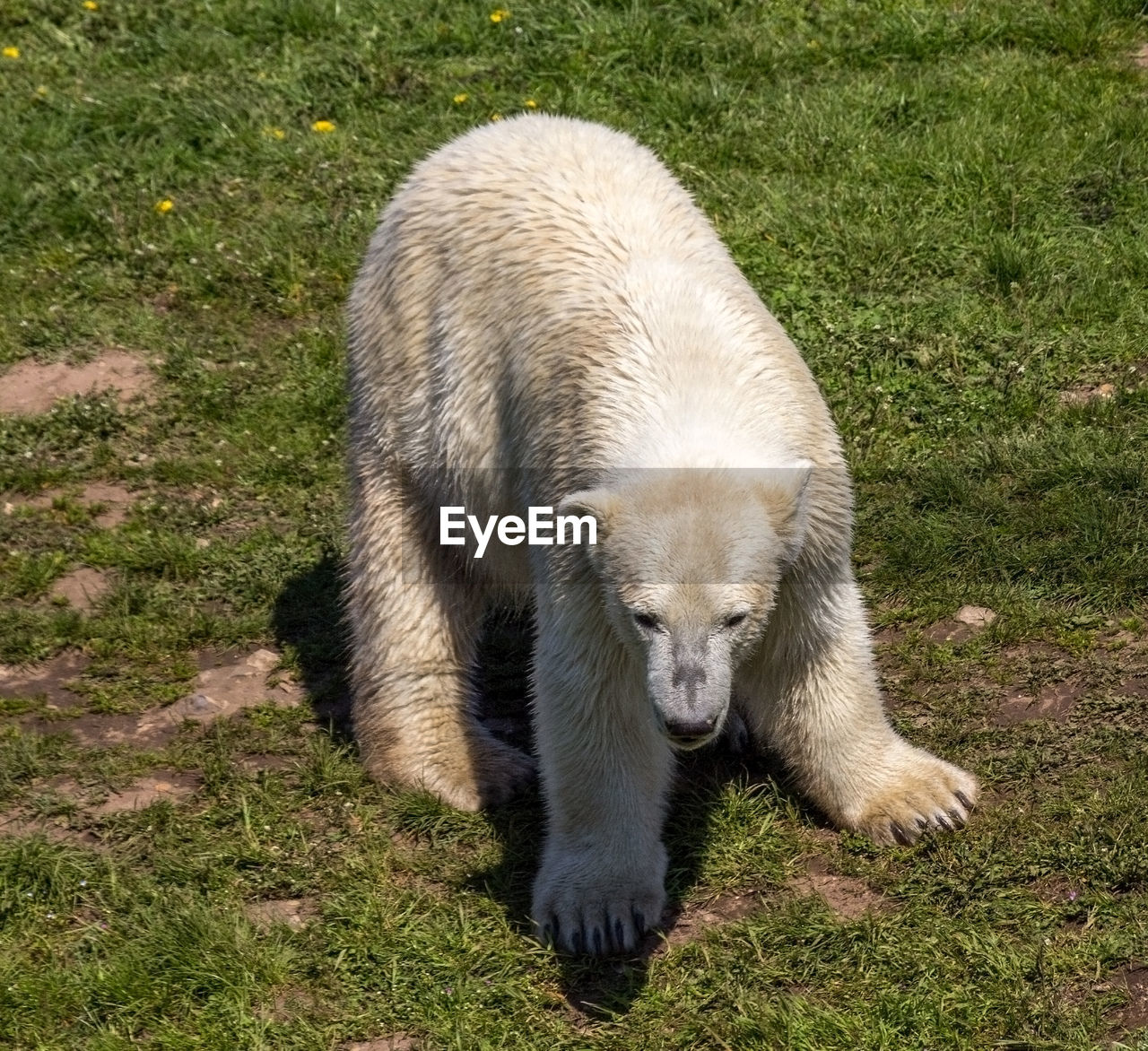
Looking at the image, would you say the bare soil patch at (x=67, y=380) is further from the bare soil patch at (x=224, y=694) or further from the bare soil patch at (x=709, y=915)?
the bare soil patch at (x=709, y=915)

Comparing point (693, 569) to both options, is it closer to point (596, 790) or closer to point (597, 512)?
point (597, 512)

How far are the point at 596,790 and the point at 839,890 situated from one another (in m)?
0.75

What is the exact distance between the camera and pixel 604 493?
409 centimetres

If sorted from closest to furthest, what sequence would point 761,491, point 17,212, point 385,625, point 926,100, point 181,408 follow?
point 761,491
point 385,625
point 181,408
point 926,100
point 17,212

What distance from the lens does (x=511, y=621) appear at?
633 cm

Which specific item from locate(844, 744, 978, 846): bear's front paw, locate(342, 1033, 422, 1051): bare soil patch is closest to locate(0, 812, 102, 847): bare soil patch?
locate(342, 1033, 422, 1051): bare soil patch

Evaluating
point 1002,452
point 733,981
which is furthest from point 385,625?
point 1002,452

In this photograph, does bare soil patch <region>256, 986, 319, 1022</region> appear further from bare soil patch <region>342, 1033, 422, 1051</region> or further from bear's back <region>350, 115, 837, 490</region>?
bear's back <region>350, 115, 837, 490</region>

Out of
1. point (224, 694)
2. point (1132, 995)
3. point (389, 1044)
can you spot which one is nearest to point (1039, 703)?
point (1132, 995)

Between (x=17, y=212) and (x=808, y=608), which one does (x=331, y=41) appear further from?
(x=808, y=608)

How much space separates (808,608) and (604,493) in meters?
0.78

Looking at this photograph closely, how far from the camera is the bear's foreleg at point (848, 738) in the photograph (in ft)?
15.4

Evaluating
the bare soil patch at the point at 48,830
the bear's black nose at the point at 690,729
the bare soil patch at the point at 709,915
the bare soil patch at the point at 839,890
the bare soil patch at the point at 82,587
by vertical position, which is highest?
the bear's black nose at the point at 690,729

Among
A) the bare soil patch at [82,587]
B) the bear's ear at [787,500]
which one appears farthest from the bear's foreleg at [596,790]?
the bare soil patch at [82,587]
